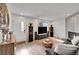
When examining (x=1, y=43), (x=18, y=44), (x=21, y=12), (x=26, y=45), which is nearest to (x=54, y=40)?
(x=26, y=45)

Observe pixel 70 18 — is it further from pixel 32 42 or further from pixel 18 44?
pixel 18 44

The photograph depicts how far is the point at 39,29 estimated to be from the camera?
2.41 meters

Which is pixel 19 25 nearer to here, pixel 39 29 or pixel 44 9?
pixel 39 29

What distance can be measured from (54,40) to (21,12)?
35.6 inches

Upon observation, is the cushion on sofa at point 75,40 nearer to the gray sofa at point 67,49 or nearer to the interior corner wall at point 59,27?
the gray sofa at point 67,49

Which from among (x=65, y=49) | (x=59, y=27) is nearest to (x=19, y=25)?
(x=59, y=27)

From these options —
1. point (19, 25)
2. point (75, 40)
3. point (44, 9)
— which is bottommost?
point (75, 40)

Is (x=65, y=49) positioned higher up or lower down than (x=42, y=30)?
lower down

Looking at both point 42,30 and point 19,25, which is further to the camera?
point 42,30

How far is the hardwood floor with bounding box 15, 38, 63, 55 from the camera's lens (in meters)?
2.27

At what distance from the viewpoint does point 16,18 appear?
7.35 feet

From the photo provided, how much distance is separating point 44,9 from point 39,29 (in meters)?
0.45

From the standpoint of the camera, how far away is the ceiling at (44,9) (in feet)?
7.23

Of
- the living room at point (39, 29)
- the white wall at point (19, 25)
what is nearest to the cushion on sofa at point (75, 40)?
the living room at point (39, 29)
